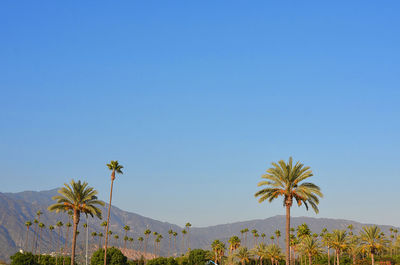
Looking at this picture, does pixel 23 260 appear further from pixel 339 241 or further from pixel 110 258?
pixel 339 241

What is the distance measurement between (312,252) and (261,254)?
4171 cm

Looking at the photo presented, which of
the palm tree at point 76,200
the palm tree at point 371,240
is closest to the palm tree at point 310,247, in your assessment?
the palm tree at point 371,240

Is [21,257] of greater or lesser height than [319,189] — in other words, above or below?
below

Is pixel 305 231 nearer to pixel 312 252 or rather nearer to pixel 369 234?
pixel 312 252

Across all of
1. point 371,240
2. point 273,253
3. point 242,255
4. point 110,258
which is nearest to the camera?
point 371,240

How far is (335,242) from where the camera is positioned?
128m

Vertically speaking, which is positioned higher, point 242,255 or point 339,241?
point 339,241

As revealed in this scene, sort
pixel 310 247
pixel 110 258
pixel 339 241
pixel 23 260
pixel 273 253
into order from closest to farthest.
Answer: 1. pixel 339 241
2. pixel 310 247
3. pixel 23 260
4. pixel 110 258
5. pixel 273 253

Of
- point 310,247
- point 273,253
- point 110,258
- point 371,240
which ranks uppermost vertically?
point 371,240

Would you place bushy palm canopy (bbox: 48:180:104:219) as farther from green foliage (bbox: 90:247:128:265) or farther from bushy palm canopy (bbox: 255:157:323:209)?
green foliage (bbox: 90:247:128:265)

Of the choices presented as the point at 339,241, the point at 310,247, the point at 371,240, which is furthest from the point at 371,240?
the point at 310,247

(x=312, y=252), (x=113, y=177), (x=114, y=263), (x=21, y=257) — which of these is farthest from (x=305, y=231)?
(x=21, y=257)

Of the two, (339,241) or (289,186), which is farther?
(339,241)

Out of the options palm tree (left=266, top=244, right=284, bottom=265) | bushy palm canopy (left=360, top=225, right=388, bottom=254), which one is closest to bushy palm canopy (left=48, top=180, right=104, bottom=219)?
bushy palm canopy (left=360, top=225, right=388, bottom=254)
